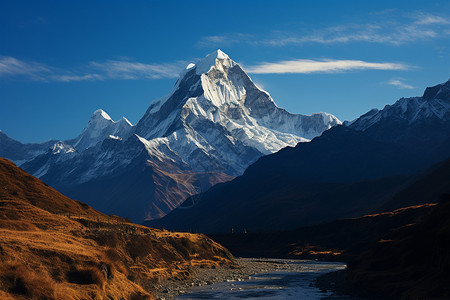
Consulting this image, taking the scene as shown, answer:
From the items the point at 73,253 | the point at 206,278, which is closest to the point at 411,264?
the point at 206,278

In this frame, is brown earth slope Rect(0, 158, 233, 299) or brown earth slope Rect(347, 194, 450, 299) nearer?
brown earth slope Rect(0, 158, 233, 299)

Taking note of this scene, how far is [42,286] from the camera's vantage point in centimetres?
5750

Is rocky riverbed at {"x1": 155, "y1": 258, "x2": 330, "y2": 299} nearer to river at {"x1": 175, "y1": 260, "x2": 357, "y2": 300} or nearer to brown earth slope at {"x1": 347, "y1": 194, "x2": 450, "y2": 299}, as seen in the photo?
river at {"x1": 175, "y1": 260, "x2": 357, "y2": 300}

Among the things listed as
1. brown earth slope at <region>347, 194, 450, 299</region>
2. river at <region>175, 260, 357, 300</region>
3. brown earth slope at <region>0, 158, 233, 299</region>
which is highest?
brown earth slope at <region>0, 158, 233, 299</region>

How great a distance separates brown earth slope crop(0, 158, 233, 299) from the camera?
60031 mm

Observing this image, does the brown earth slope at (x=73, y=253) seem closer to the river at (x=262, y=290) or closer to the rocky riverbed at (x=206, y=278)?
the rocky riverbed at (x=206, y=278)

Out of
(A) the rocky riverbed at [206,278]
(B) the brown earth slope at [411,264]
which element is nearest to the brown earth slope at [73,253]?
(A) the rocky riverbed at [206,278]

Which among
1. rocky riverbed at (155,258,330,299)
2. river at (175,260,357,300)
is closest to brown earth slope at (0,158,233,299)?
rocky riverbed at (155,258,330,299)

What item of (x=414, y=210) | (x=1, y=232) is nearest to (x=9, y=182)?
(x=1, y=232)

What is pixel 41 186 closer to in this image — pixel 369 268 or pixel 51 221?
pixel 51 221

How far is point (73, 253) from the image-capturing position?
70875 millimetres

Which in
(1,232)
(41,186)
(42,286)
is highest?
(41,186)

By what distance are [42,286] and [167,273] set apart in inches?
1939

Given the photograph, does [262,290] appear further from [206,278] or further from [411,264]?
[411,264]
